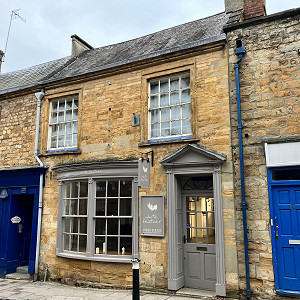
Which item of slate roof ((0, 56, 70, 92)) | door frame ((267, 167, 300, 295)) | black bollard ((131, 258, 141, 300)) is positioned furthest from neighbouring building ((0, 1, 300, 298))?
black bollard ((131, 258, 141, 300))

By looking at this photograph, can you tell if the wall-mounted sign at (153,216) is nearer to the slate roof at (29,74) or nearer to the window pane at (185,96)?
the window pane at (185,96)

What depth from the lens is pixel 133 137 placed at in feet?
27.5

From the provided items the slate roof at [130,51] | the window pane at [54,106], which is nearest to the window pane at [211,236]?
the slate roof at [130,51]

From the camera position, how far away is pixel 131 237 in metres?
8.02

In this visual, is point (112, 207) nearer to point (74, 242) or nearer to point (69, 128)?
point (74, 242)

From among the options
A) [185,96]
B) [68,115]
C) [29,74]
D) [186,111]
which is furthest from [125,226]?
[29,74]

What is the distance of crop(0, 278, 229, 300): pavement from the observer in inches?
274

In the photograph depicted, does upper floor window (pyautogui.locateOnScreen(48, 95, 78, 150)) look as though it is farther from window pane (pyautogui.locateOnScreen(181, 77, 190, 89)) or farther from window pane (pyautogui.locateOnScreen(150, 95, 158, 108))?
window pane (pyautogui.locateOnScreen(181, 77, 190, 89))

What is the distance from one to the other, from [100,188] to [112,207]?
Answer: 654 millimetres

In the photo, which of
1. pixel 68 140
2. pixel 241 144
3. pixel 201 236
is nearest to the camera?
pixel 241 144

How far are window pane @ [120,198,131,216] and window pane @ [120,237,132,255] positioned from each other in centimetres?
64

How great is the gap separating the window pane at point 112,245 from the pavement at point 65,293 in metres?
0.92

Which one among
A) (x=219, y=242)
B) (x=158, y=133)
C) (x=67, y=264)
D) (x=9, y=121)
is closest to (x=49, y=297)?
(x=67, y=264)

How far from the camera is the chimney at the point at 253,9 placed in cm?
755
